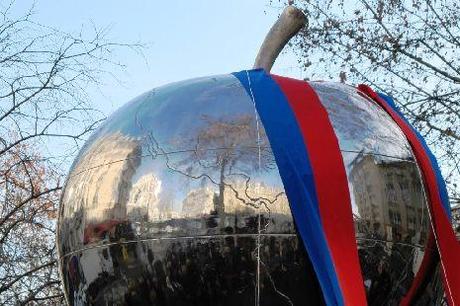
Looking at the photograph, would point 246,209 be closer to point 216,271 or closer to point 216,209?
point 216,209

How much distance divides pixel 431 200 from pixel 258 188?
1028mm

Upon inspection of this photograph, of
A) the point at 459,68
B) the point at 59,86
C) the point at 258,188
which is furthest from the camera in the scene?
the point at 459,68

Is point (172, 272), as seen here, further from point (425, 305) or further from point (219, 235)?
point (425, 305)

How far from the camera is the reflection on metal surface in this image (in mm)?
4145

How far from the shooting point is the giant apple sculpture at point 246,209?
163 inches

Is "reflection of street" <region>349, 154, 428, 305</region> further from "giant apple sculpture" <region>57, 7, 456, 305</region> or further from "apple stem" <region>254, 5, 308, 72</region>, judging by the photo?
"apple stem" <region>254, 5, 308, 72</region>

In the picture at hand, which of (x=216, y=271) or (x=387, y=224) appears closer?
(x=216, y=271)

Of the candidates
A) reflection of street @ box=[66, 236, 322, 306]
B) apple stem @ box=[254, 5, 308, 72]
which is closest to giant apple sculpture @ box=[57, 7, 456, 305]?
reflection of street @ box=[66, 236, 322, 306]

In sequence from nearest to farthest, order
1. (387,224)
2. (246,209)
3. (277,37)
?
(246,209) < (387,224) < (277,37)

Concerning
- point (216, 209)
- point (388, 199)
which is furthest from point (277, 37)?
point (216, 209)

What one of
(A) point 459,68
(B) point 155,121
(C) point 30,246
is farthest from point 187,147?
(A) point 459,68

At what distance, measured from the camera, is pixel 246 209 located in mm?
4141

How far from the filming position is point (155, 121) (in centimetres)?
454

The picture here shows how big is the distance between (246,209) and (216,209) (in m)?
0.14
